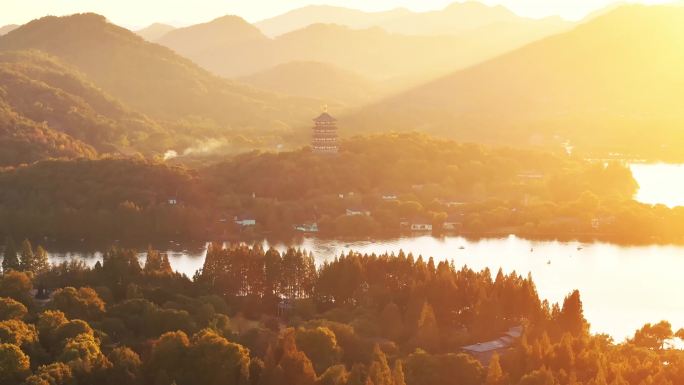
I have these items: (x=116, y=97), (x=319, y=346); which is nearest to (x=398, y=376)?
(x=319, y=346)

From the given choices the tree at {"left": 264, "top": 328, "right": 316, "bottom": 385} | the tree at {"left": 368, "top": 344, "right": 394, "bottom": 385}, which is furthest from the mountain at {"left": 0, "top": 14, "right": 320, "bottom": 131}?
the tree at {"left": 368, "top": 344, "right": 394, "bottom": 385}

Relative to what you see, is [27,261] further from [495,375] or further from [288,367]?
[495,375]

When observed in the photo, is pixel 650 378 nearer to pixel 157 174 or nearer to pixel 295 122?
pixel 157 174

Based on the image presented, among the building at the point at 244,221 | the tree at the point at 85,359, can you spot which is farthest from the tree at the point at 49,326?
the building at the point at 244,221

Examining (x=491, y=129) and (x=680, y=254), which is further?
(x=491, y=129)

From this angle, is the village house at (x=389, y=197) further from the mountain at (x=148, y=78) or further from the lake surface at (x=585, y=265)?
the mountain at (x=148, y=78)

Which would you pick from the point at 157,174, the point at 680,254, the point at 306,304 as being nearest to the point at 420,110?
the point at 157,174
